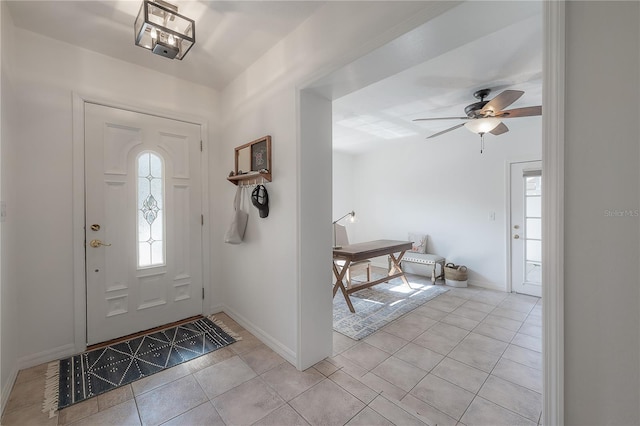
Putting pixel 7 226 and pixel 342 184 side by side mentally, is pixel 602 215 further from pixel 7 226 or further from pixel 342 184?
pixel 342 184

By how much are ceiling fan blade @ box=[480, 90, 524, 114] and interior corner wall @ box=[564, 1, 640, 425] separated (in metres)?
1.53

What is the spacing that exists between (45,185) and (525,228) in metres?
5.48

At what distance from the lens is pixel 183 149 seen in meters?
2.79

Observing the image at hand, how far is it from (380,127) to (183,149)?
111 inches

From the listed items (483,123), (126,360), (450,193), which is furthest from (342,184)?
(126,360)

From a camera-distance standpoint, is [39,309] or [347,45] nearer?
[347,45]

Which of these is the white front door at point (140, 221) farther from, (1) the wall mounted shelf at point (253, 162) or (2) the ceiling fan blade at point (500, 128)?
(2) the ceiling fan blade at point (500, 128)

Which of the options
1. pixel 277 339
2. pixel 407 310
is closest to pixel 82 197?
pixel 277 339

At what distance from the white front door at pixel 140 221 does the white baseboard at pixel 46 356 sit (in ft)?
0.43

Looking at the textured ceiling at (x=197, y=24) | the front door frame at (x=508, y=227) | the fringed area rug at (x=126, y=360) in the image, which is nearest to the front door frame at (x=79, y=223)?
the fringed area rug at (x=126, y=360)

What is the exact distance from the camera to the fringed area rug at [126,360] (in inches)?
70.2

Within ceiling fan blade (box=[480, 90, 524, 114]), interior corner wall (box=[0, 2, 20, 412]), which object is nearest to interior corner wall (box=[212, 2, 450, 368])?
ceiling fan blade (box=[480, 90, 524, 114])

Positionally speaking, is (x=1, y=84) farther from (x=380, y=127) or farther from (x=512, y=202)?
(x=512, y=202)

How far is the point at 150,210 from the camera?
102 inches
